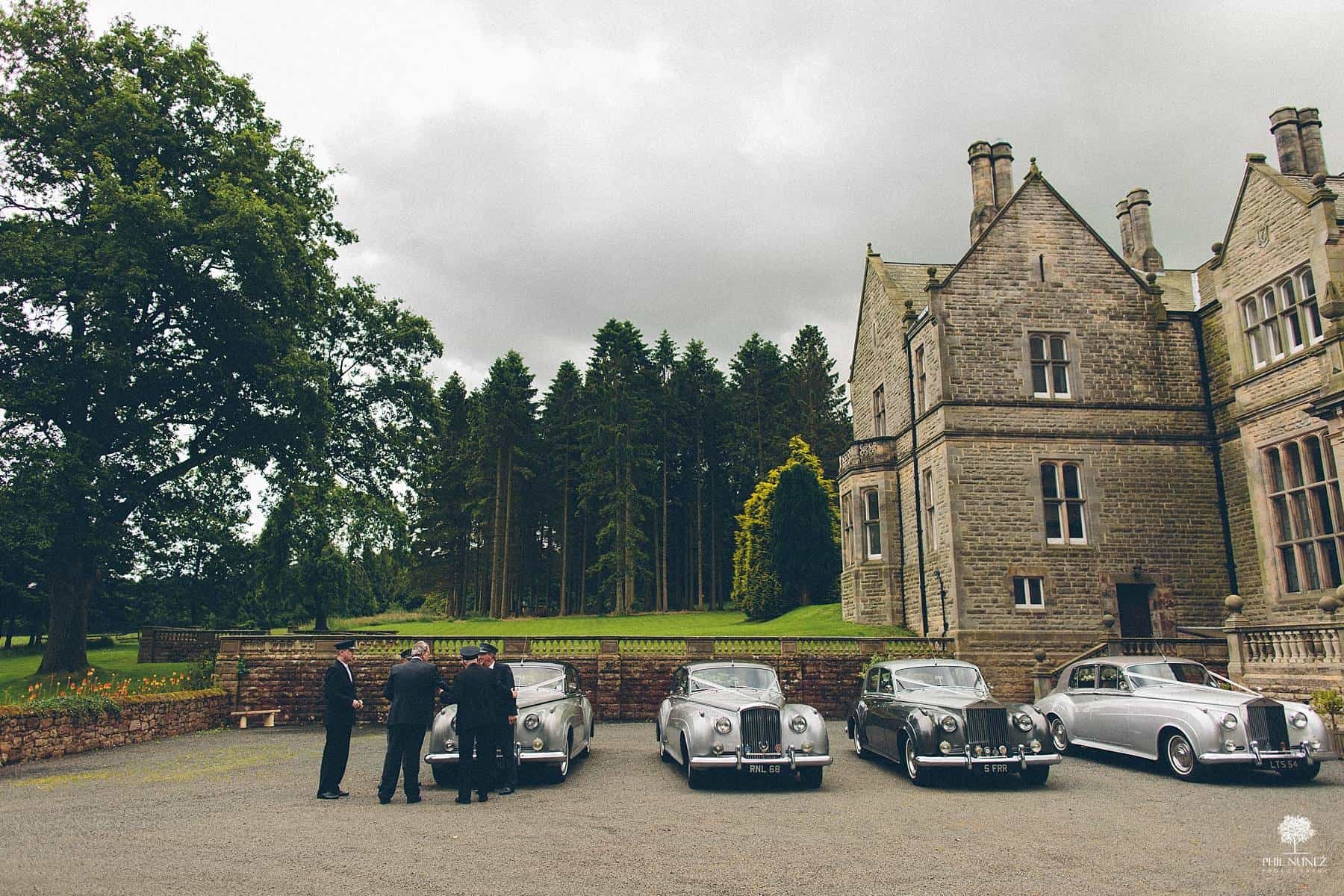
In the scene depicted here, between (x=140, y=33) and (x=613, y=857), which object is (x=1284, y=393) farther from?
(x=140, y=33)

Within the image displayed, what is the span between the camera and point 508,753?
10.1 metres

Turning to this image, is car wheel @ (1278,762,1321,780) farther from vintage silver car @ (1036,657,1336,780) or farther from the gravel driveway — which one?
the gravel driveway

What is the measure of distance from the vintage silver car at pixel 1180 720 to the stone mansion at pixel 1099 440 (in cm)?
838

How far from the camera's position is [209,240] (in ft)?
71.2

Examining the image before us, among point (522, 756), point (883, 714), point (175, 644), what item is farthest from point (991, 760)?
point (175, 644)

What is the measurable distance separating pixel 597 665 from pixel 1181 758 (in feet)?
39.7

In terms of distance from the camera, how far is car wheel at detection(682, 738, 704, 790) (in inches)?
409

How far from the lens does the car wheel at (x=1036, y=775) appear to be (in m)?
10.6

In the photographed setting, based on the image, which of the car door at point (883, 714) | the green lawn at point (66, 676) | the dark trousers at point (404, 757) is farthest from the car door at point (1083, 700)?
the green lawn at point (66, 676)

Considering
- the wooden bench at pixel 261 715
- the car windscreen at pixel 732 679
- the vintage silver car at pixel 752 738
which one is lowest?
the wooden bench at pixel 261 715

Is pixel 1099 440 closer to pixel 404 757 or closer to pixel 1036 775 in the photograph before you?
pixel 1036 775

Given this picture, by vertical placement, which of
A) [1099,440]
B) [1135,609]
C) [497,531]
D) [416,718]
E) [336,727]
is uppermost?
[497,531]

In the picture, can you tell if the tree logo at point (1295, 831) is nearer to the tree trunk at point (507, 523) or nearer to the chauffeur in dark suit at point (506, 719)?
the chauffeur in dark suit at point (506, 719)

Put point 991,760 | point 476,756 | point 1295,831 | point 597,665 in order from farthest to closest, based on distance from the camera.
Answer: point 597,665 < point 991,760 < point 476,756 < point 1295,831
